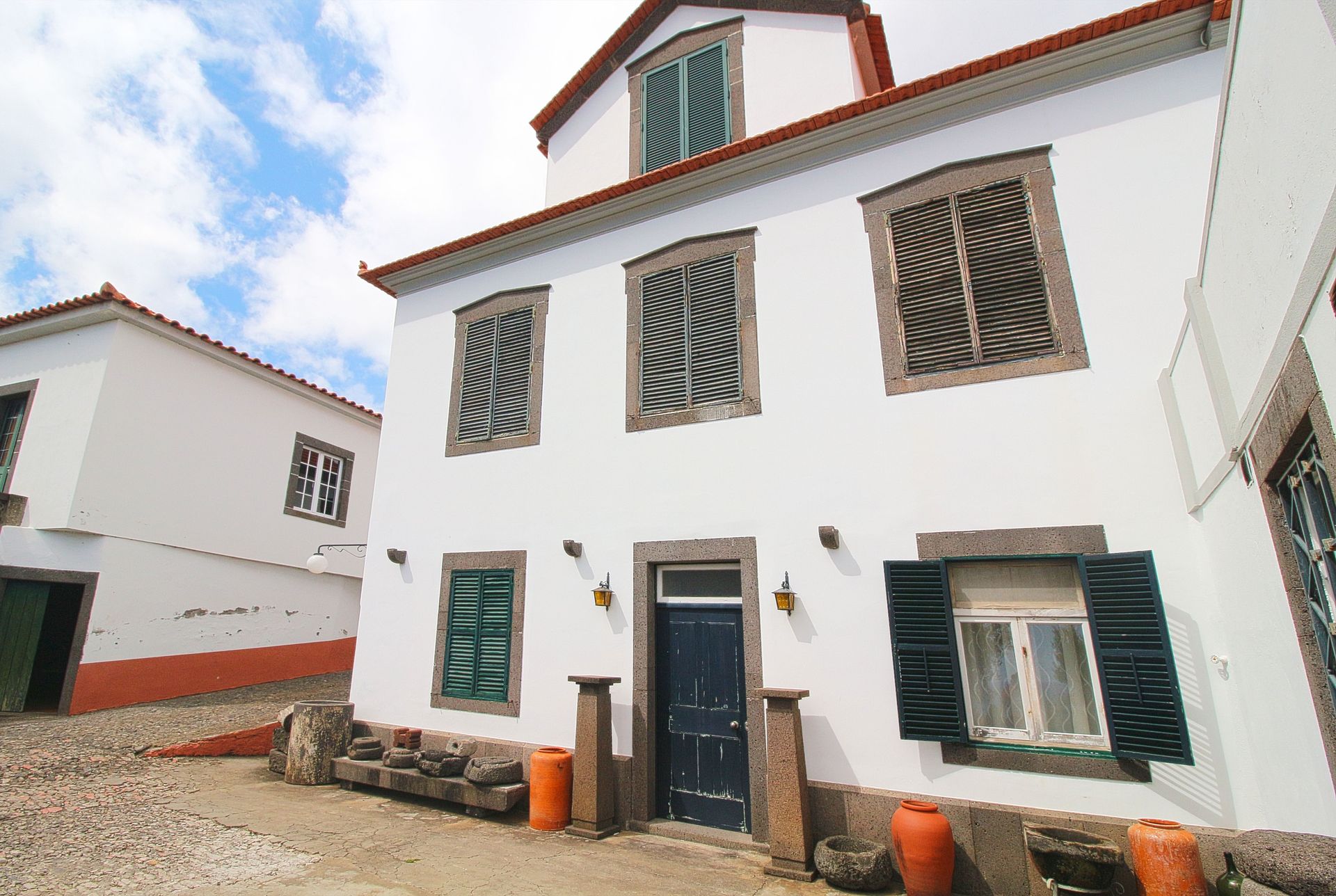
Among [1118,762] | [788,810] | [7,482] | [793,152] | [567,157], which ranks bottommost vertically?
[788,810]

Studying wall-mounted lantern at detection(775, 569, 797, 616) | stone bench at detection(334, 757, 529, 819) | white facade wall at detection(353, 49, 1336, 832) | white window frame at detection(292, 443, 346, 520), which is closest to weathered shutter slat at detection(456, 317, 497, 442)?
white facade wall at detection(353, 49, 1336, 832)

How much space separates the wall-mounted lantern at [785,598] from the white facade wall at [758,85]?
5.54 metres

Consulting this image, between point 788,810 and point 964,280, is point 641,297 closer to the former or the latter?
point 964,280

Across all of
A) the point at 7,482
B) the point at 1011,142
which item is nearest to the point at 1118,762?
the point at 1011,142

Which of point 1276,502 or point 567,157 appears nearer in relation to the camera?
point 1276,502

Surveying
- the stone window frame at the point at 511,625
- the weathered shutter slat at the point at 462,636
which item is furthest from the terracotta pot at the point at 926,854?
the weathered shutter slat at the point at 462,636

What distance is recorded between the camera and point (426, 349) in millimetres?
8781

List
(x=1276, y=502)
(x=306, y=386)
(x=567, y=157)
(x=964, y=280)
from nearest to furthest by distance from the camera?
(x=1276, y=502)
(x=964, y=280)
(x=567, y=157)
(x=306, y=386)

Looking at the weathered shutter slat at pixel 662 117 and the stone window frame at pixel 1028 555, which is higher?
the weathered shutter slat at pixel 662 117

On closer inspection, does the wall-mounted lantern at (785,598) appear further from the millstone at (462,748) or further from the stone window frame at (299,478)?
the stone window frame at (299,478)

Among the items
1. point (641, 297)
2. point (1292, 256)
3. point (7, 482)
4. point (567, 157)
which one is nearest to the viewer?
point (1292, 256)

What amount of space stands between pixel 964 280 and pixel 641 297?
331 cm

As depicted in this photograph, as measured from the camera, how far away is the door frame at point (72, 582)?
993cm

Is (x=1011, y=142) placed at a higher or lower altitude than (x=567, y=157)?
lower
